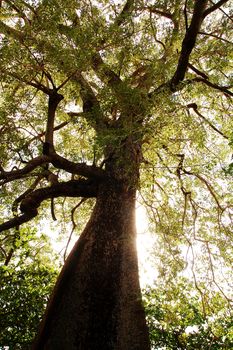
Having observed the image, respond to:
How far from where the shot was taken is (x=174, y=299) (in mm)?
6102

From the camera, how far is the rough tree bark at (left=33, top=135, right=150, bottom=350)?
4.04 m

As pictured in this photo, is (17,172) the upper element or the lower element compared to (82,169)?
lower

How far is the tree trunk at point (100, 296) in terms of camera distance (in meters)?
4.04

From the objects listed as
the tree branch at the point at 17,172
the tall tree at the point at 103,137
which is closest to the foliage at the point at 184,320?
the tall tree at the point at 103,137

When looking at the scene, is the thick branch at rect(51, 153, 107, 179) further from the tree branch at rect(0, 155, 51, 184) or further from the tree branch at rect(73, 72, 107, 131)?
the tree branch at rect(73, 72, 107, 131)

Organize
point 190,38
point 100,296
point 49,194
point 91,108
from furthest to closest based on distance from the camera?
point 91,108, point 49,194, point 190,38, point 100,296

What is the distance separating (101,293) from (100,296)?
5 centimetres

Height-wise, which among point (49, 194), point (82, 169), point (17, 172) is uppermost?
point (82, 169)

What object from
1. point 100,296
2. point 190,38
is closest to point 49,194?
point 100,296

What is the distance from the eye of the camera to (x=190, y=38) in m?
4.99

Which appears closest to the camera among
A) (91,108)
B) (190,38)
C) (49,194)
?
(190,38)

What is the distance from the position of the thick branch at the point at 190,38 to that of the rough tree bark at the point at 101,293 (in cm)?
167

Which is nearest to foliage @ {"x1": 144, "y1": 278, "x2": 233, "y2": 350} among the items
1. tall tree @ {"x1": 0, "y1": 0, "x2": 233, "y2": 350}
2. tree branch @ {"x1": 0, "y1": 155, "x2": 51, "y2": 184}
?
tall tree @ {"x1": 0, "y1": 0, "x2": 233, "y2": 350}

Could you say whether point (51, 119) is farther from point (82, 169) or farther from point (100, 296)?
point (100, 296)
